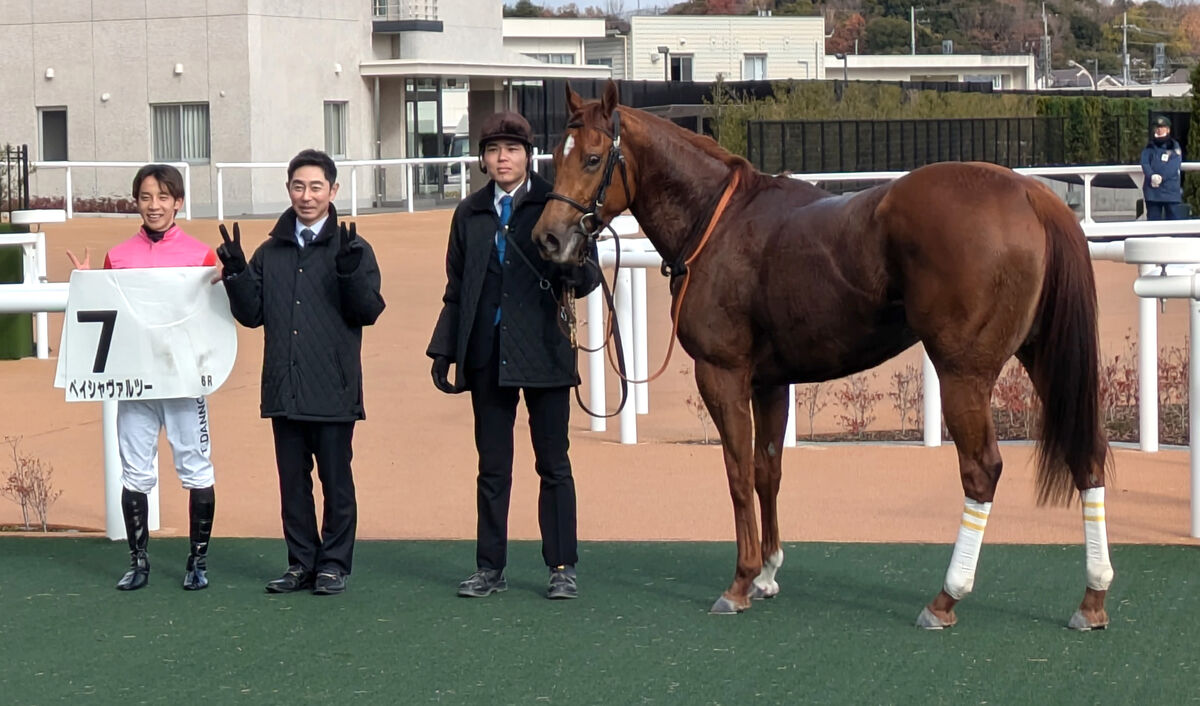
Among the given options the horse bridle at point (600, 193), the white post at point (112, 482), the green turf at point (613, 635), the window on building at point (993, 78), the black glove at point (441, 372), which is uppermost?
the window on building at point (993, 78)

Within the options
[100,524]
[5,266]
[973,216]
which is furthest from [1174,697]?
[5,266]

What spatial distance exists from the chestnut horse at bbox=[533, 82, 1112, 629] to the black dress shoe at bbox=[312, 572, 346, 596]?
1.38 metres

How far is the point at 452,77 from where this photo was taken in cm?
3250

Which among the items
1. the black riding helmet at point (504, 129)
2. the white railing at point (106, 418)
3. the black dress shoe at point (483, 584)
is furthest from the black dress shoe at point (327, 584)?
the black riding helmet at point (504, 129)

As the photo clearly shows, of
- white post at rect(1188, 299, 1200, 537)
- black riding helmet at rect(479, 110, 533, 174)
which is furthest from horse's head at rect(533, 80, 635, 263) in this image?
white post at rect(1188, 299, 1200, 537)

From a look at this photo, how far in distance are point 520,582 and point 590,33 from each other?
180ft

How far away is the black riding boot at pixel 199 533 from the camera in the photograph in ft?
19.2

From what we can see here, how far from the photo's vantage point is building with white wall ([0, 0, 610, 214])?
29188mm

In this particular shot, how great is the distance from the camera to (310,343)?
5.73 m

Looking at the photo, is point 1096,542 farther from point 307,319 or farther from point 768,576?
point 307,319

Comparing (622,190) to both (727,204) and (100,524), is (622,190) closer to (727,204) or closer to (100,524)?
(727,204)

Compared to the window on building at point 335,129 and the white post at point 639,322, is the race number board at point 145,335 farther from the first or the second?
the window on building at point 335,129

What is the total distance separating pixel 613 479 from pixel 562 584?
236cm

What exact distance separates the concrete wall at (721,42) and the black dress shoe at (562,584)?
201 ft
